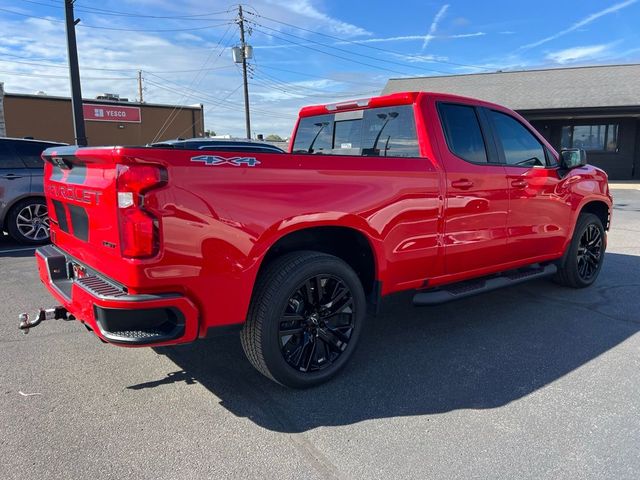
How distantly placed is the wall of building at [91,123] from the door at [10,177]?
20.5 m

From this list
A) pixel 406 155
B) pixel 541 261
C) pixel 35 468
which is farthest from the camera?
pixel 541 261

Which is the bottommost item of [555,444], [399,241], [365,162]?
[555,444]

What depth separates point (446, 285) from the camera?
4297 mm

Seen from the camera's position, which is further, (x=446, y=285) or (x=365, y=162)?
(x=446, y=285)

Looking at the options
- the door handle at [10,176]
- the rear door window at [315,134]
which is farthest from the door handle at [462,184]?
the door handle at [10,176]

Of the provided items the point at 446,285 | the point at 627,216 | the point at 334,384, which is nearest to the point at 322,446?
the point at 334,384

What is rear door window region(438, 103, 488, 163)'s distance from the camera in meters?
4.09

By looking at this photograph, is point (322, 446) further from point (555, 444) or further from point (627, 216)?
point (627, 216)

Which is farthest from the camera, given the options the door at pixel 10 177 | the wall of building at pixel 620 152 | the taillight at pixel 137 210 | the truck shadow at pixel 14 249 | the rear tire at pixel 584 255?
the wall of building at pixel 620 152

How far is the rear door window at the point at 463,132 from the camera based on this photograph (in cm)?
409

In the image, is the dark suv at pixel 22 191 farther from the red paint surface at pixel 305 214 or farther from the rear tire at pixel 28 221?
the red paint surface at pixel 305 214

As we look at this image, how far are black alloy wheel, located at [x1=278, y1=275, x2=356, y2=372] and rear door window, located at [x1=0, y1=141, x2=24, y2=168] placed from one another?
6931 mm

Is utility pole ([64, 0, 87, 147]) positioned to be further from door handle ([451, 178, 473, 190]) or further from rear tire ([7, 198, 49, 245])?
door handle ([451, 178, 473, 190])

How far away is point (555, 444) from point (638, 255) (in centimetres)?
594
